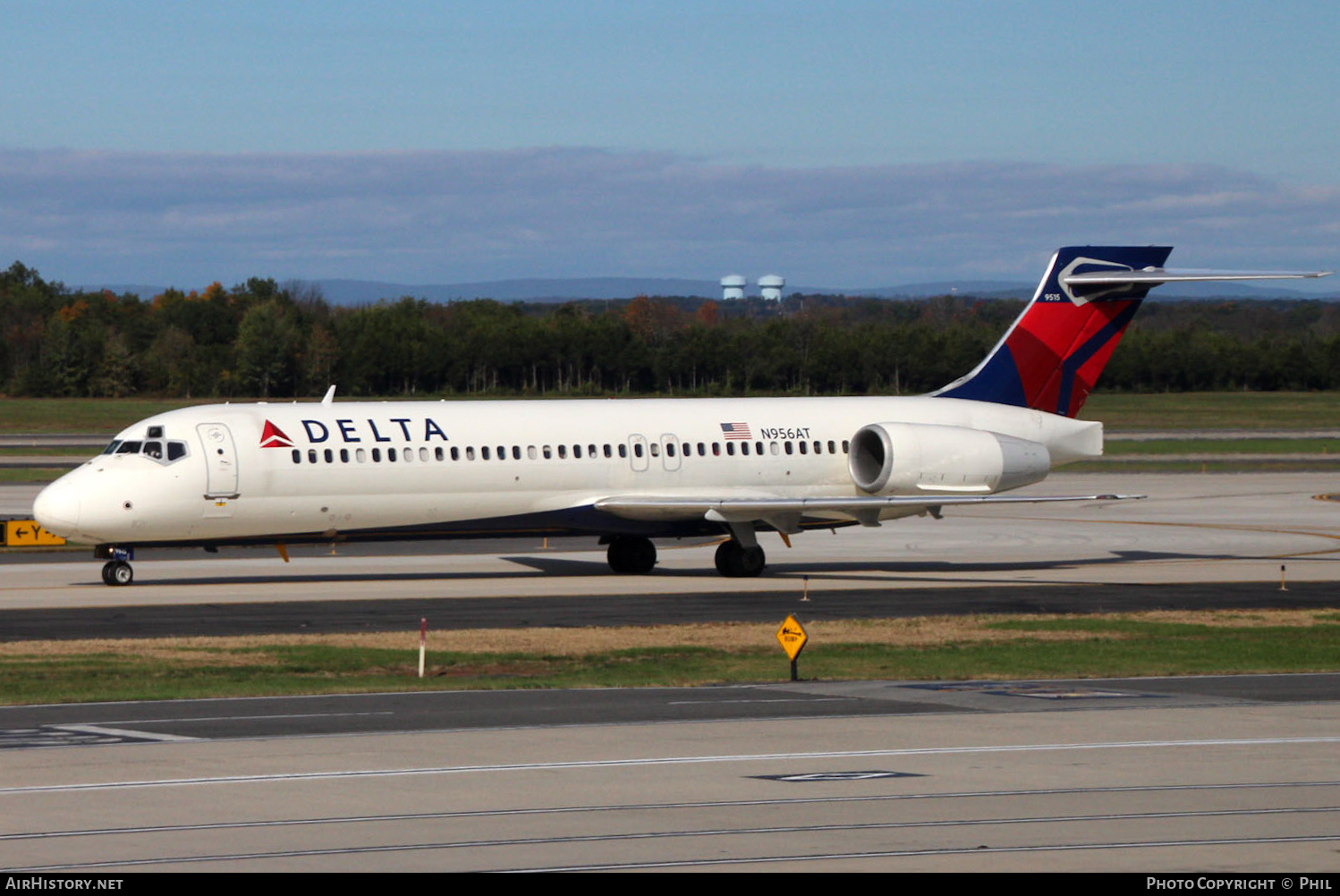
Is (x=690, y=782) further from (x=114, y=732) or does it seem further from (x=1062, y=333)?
(x=1062, y=333)

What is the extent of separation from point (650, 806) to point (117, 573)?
80.4ft

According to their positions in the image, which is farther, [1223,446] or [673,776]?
[1223,446]

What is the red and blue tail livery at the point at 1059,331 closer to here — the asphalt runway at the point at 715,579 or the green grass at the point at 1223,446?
the asphalt runway at the point at 715,579

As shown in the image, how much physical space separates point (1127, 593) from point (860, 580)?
593 cm

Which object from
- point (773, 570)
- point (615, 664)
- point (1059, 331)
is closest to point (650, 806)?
point (615, 664)

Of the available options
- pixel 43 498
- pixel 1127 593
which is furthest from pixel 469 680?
pixel 1127 593

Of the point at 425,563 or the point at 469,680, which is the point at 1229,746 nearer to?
the point at 469,680

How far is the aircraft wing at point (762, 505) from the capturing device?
3794 centimetres

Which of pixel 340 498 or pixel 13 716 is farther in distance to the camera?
pixel 340 498

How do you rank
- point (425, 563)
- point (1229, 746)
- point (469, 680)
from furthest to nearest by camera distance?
point (425, 563), point (469, 680), point (1229, 746)

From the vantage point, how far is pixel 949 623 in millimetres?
30625

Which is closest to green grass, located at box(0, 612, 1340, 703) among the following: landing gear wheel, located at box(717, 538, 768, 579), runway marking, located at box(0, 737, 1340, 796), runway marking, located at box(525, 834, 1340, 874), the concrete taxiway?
runway marking, located at box(0, 737, 1340, 796)

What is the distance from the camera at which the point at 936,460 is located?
39.8 meters

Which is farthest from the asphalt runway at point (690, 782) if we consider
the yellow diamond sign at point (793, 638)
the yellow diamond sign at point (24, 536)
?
the yellow diamond sign at point (24, 536)
